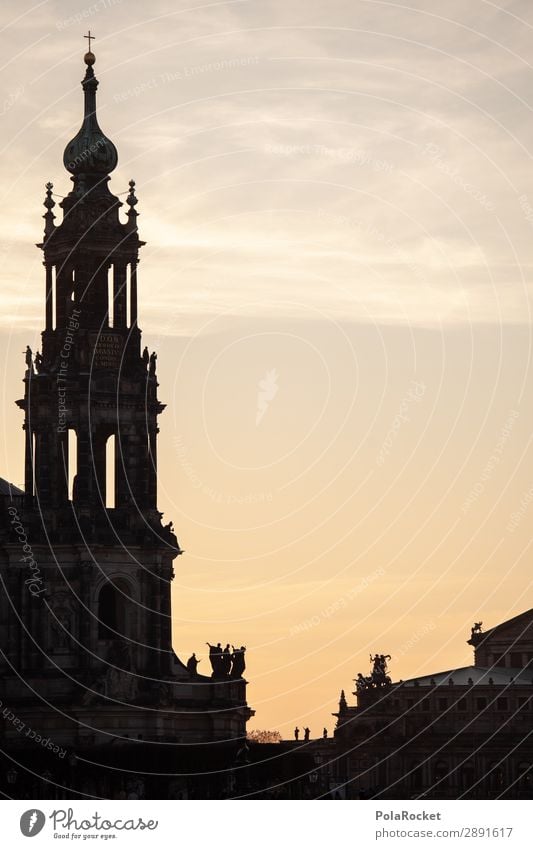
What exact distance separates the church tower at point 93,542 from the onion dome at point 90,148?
180 cm

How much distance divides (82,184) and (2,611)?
1003 inches

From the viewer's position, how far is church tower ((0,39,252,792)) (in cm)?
15688

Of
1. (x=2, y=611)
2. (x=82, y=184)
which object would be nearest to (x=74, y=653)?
(x=2, y=611)
